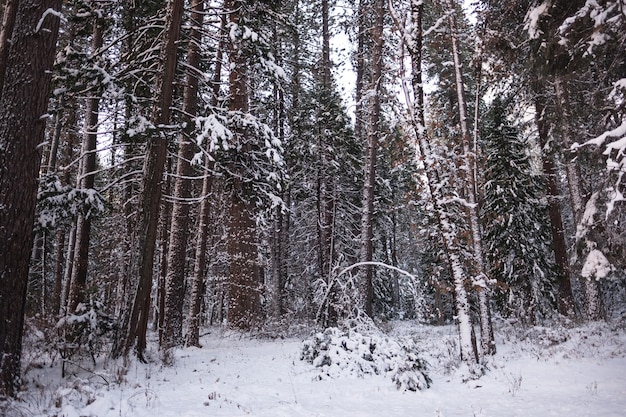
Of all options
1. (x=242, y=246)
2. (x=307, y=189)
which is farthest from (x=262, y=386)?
(x=307, y=189)

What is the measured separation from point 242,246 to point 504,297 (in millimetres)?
12388

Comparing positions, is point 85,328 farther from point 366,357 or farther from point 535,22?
point 535,22

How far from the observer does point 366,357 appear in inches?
315

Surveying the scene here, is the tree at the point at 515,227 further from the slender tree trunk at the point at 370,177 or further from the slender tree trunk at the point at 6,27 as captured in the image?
the slender tree trunk at the point at 6,27

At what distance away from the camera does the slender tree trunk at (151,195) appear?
7.20 metres

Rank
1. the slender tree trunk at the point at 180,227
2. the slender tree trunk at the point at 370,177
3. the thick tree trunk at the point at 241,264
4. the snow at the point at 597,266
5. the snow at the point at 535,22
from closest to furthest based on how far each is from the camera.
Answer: the snow at the point at 597,266
the snow at the point at 535,22
the slender tree trunk at the point at 180,227
the slender tree trunk at the point at 370,177
the thick tree trunk at the point at 241,264

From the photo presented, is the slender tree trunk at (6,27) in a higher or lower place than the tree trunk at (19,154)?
higher

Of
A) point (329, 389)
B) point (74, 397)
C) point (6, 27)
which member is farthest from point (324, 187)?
point (74, 397)

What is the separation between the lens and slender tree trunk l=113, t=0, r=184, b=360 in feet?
23.6

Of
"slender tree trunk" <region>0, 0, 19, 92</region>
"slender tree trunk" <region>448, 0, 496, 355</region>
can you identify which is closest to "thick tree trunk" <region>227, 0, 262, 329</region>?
"slender tree trunk" <region>0, 0, 19, 92</region>

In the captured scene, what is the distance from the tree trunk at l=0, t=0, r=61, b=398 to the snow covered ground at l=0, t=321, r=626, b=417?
85cm

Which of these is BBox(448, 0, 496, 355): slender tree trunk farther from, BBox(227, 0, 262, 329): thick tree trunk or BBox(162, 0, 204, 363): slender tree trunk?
BBox(227, 0, 262, 329): thick tree trunk

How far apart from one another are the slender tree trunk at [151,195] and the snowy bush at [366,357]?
11.7ft

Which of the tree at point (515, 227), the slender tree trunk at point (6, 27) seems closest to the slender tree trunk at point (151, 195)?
the slender tree trunk at point (6, 27)
